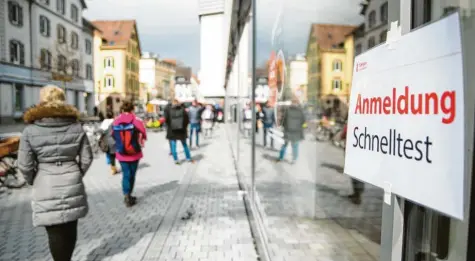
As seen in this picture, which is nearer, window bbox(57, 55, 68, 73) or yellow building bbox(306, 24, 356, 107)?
yellow building bbox(306, 24, 356, 107)

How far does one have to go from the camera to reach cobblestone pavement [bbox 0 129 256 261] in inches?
162

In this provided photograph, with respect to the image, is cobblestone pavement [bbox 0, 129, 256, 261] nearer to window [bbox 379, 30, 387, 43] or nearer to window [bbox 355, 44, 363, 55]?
window [bbox 355, 44, 363, 55]

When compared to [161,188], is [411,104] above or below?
above

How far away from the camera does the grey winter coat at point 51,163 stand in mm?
3303

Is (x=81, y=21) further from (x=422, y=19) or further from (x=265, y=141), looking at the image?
(x=422, y=19)

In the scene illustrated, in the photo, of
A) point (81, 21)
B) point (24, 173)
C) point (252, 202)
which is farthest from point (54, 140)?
point (81, 21)

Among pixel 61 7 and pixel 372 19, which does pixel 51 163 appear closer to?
pixel 372 19

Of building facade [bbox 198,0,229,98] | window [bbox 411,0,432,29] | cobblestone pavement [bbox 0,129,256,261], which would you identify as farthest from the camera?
building facade [bbox 198,0,229,98]

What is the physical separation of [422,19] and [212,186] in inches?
270

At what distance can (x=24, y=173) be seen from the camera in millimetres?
3314

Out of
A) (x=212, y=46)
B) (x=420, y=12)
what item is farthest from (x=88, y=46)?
(x=212, y=46)

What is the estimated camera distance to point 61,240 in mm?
3443

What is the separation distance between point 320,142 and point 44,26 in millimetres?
6176

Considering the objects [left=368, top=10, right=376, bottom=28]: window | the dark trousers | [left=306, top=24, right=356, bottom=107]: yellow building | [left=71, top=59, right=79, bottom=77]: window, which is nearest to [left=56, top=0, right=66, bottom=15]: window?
[left=71, top=59, right=79, bottom=77]: window
